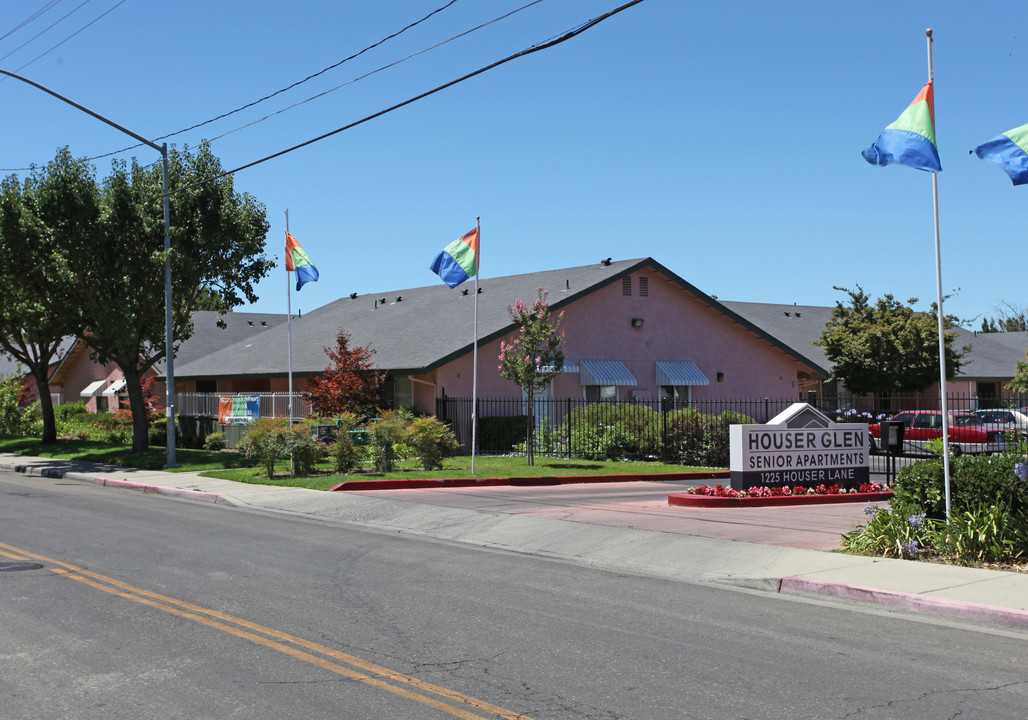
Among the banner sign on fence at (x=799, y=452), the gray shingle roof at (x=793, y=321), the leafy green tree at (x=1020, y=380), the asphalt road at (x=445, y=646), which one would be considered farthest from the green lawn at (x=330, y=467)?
the leafy green tree at (x=1020, y=380)

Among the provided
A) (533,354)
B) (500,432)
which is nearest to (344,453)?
(533,354)

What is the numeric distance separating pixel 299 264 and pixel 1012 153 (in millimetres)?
20997

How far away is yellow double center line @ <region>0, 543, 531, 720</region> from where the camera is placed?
604cm

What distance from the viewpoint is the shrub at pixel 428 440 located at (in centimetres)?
2281

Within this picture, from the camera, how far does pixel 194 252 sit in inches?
1128

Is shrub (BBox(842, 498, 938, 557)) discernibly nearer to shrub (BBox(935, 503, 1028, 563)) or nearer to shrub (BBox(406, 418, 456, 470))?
shrub (BBox(935, 503, 1028, 563))

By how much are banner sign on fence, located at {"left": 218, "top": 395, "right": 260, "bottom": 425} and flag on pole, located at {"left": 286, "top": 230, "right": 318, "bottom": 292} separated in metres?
7.41

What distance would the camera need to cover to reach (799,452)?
19.0 metres

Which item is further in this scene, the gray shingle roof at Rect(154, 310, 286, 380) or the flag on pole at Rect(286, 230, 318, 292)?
the gray shingle roof at Rect(154, 310, 286, 380)

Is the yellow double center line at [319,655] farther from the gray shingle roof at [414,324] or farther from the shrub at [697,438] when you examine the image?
the shrub at [697,438]

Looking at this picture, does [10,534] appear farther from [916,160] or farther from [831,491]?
[831,491]

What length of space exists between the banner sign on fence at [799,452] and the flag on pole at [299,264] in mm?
14102

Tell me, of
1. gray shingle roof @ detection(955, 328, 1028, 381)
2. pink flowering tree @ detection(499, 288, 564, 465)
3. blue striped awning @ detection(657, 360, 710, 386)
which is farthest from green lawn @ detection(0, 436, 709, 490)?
gray shingle roof @ detection(955, 328, 1028, 381)

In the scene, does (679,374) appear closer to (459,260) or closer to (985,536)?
(459,260)
